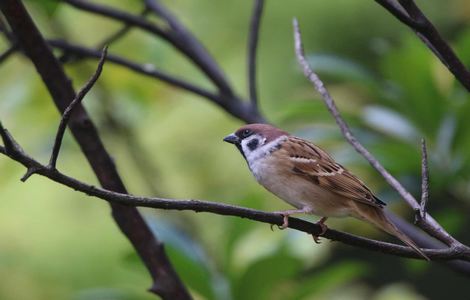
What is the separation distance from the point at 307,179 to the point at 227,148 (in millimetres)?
1153

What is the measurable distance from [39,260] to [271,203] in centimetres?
79

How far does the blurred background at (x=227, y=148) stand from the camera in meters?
2.19

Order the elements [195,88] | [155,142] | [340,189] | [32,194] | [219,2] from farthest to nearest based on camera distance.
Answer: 1. [219,2]
2. [155,142]
3. [32,194]
4. [195,88]
5. [340,189]

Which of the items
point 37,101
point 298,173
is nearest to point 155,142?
point 37,101

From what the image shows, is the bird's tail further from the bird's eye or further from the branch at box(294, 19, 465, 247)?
the bird's eye

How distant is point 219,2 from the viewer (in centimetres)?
322

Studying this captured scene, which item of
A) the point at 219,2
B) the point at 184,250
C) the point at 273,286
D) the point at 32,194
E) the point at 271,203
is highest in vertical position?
the point at 219,2

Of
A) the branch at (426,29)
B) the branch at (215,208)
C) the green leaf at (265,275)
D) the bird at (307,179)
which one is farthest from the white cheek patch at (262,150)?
the branch at (426,29)

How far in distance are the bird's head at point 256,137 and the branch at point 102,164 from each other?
0.31m

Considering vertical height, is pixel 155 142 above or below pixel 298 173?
above

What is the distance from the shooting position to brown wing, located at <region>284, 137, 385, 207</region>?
5.66 ft

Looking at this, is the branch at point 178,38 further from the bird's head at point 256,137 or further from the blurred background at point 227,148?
the bird's head at point 256,137

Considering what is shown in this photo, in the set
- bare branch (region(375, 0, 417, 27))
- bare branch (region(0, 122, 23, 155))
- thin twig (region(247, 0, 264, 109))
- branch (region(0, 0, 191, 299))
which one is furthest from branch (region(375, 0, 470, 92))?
thin twig (region(247, 0, 264, 109))

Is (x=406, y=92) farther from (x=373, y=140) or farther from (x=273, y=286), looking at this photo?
(x=273, y=286)
